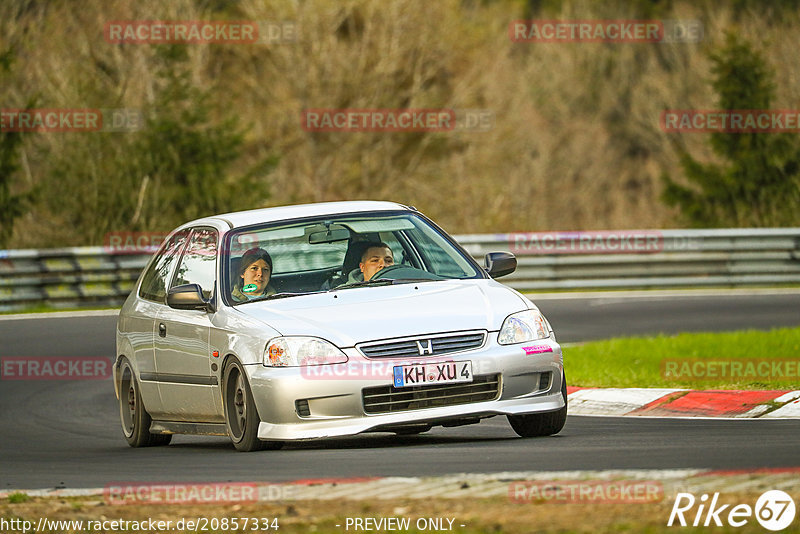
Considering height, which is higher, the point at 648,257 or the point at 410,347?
the point at 410,347

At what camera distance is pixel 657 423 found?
9938 millimetres

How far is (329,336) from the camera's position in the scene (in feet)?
28.2

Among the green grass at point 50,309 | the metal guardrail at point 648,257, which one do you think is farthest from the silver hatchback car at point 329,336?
the metal guardrail at point 648,257

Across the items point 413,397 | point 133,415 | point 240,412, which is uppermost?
point 413,397

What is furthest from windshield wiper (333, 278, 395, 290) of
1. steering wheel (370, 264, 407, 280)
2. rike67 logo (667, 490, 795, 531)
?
rike67 logo (667, 490, 795, 531)

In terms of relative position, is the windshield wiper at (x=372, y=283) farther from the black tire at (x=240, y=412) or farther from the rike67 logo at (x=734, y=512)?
the rike67 logo at (x=734, y=512)

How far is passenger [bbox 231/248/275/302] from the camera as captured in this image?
955cm

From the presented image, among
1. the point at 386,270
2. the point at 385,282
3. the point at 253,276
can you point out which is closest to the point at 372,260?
the point at 386,270

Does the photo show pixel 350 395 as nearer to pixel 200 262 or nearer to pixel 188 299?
pixel 188 299

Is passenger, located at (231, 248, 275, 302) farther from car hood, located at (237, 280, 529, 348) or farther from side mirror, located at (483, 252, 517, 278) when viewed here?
side mirror, located at (483, 252, 517, 278)

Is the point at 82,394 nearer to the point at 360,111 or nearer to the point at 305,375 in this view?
the point at 305,375

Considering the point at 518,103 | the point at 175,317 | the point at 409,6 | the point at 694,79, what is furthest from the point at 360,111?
the point at 175,317

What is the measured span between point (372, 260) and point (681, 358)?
15.9ft

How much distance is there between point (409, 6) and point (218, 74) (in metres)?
5.91
